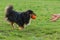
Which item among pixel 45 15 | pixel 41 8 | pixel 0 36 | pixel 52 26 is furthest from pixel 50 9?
pixel 0 36

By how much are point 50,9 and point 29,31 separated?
5186mm

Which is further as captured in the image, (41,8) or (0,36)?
(41,8)

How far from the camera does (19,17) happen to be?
1095cm

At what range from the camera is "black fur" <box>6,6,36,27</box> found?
1076 centimetres

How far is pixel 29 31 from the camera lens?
10.8m

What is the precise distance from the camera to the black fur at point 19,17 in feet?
35.3

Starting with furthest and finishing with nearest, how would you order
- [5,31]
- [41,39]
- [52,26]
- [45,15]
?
1. [45,15]
2. [52,26]
3. [5,31]
4. [41,39]

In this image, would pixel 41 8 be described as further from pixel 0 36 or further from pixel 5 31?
pixel 0 36

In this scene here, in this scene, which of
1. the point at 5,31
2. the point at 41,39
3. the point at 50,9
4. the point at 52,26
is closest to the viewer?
the point at 41,39

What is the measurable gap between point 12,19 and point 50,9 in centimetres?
501

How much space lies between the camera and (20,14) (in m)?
10.9

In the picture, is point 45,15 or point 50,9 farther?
point 50,9

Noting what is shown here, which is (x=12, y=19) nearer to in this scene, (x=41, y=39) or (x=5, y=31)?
(x=5, y=31)

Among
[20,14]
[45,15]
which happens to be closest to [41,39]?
[20,14]
